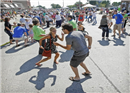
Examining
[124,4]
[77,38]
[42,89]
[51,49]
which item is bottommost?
[42,89]

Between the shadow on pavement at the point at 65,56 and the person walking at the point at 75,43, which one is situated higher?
the person walking at the point at 75,43

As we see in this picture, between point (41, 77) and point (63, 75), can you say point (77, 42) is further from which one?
point (41, 77)

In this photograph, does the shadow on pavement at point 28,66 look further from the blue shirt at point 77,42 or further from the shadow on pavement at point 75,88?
the blue shirt at point 77,42

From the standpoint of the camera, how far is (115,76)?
312 cm

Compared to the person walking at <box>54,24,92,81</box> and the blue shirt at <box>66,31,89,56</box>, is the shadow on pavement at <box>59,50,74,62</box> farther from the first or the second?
the blue shirt at <box>66,31,89,56</box>

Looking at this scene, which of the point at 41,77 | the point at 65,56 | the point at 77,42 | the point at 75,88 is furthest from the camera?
the point at 65,56

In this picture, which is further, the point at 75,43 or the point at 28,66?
the point at 28,66

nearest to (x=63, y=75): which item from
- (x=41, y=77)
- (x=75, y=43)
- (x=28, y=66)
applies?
(x=41, y=77)

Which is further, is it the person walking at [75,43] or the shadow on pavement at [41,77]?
the shadow on pavement at [41,77]

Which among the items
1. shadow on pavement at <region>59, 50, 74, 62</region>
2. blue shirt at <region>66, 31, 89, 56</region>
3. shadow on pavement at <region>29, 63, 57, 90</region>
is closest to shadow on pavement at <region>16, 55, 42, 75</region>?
shadow on pavement at <region>29, 63, 57, 90</region>

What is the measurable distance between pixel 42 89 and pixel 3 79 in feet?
4.55

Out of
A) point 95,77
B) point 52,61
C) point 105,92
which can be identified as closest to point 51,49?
point 52,61

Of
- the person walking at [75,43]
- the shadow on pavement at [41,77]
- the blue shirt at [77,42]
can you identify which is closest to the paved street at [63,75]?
the shadow on pavement at [41,77]

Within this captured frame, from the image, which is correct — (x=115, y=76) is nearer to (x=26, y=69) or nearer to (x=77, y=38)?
(x=77, y=38)
